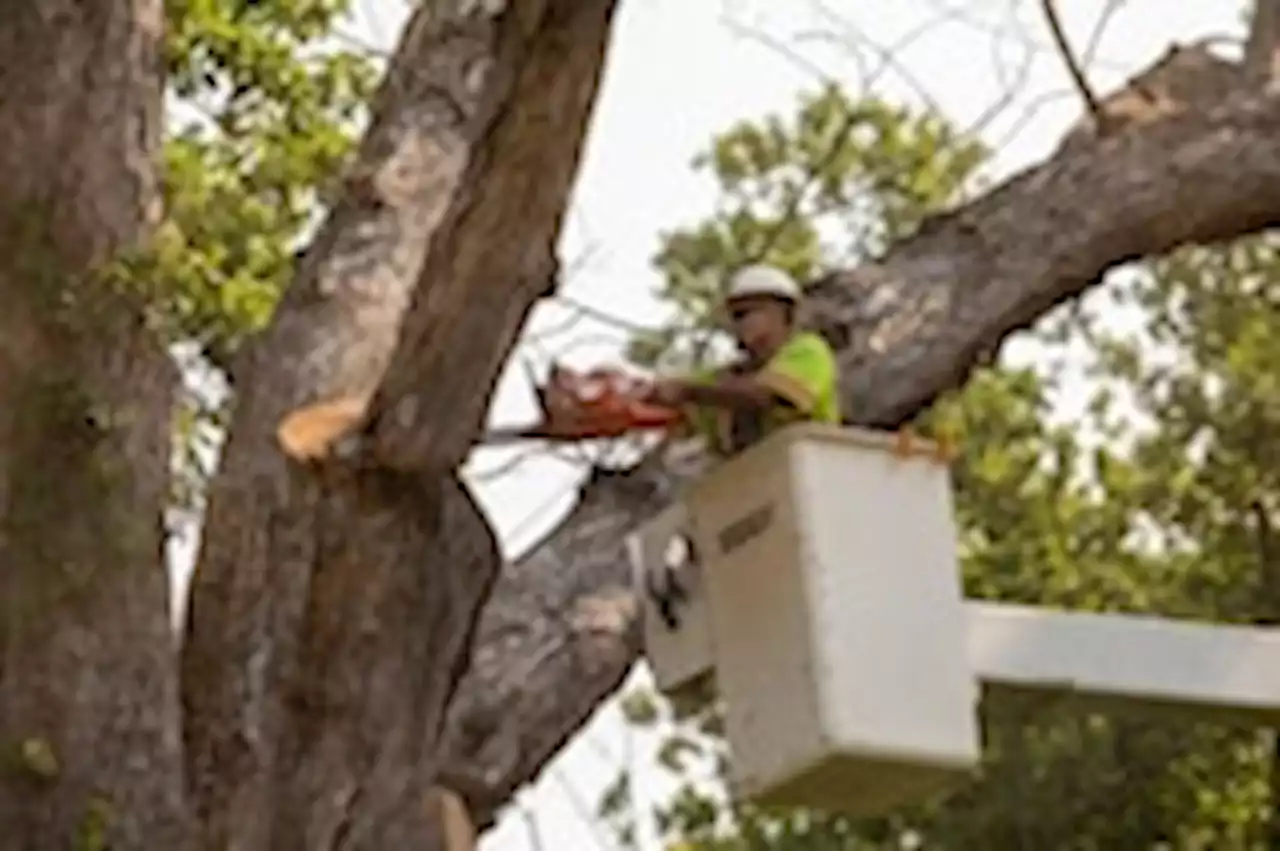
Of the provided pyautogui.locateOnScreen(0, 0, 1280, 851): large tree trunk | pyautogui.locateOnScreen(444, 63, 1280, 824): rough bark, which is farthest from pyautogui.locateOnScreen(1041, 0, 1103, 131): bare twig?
pyautogui.locateOnScreen(0, 0, 1280, 851): large tree trunk

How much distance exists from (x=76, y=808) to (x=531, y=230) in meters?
0.86

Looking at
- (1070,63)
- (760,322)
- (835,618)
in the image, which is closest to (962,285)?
(1070,63)

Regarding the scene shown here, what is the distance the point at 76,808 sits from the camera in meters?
3.87

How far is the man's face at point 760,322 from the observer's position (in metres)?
4.07

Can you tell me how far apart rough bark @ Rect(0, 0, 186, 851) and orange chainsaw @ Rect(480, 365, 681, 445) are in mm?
459

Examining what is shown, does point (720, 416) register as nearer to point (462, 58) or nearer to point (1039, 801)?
point (462, 58)

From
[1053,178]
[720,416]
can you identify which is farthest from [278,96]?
[720,416]

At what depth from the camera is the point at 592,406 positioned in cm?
389

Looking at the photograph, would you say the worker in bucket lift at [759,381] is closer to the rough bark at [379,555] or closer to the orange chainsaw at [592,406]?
the orange chainsaw at [592,406]

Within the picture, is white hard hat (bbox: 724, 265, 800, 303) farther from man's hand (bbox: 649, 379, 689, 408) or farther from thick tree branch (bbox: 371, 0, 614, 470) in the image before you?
thick tree branch (bbox: 371, 0, 614, 470)

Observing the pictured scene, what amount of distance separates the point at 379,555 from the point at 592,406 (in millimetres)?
316

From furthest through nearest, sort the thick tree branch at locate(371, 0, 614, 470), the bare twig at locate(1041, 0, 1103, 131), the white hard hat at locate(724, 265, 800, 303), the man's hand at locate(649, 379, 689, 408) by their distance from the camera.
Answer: the bare twig at locate(1041, 0, 1103, 131)
the white hard hat at locate(724, 265, 800, 303)
the man's hand at locate(649, 379, 689, 408)
the thick tree branch at locate(371, 0, 614, 470)

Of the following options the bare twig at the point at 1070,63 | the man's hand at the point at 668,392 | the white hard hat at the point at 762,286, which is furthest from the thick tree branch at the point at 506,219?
the bare twig at the point at 1070,63

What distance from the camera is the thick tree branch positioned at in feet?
12.4
